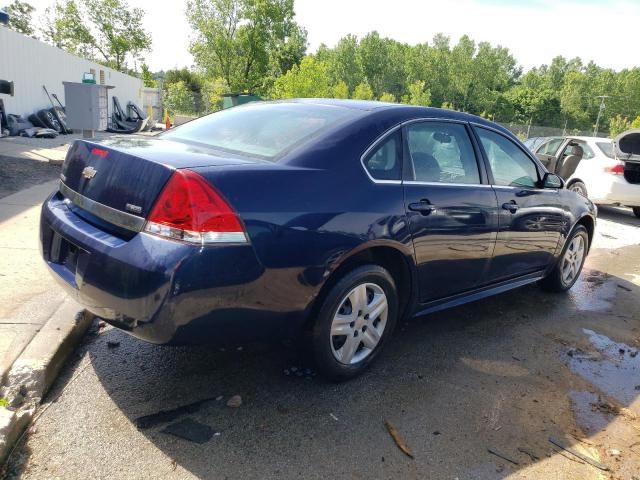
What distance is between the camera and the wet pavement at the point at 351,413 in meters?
2.44

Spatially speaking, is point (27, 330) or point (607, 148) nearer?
point (27, 330)

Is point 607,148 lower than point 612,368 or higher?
higher

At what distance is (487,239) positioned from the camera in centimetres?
388

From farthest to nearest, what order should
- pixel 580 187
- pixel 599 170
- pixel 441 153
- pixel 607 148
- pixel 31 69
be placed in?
pixel 31 69 < pixel 580 187 < pixel 607 148 < pixel 599 170 < pixel 441 153

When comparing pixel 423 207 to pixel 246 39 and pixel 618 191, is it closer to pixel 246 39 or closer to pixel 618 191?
pixel 618 191

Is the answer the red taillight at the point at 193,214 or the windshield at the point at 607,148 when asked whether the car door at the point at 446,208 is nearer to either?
the red taillight at the point at 193,214

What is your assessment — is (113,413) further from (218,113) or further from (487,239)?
(487,239)

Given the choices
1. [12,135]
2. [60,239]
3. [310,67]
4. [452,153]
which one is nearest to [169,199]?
[60,239]

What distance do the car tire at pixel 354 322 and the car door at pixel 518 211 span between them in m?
1.24

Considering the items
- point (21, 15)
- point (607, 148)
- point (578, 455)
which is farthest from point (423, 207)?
point (21, 15)

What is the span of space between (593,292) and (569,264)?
2.04 ft

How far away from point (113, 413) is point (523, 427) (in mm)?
2255

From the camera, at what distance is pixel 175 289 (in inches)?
91.8

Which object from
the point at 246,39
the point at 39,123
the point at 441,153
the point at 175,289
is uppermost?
the point at 246,39
